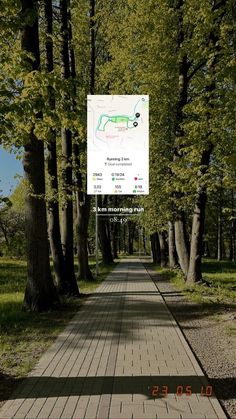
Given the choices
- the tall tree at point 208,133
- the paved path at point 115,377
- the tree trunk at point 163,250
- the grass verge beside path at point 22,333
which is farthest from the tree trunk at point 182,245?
the tree trunk at point 163,250

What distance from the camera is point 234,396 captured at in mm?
5922

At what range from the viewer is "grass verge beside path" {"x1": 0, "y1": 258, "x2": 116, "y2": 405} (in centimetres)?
694

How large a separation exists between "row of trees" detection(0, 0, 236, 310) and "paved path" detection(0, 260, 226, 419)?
309cm

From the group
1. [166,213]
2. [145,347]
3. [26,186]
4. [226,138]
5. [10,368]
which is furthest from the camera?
[166,213]

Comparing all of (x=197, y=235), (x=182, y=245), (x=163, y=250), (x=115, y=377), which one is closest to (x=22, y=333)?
(x=115, y=377)

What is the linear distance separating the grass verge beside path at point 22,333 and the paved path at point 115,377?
8.4 inches

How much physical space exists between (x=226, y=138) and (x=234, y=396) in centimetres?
892

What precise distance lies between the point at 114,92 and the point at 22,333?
562 inches

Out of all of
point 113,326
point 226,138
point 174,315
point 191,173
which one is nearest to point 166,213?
point 191,173

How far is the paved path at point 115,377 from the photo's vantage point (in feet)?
17.3

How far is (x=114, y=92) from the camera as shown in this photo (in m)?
21.8

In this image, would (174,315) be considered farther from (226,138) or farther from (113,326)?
(226,138)
